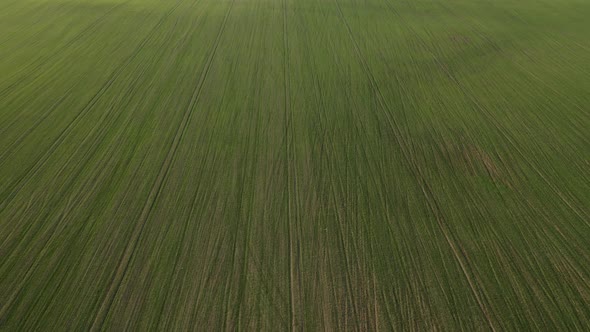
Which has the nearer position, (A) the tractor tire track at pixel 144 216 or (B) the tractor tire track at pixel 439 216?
(A) the tractor tire track at pixel 144 216

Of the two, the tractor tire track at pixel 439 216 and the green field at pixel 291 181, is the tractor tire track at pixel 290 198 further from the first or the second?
the tractor tire track at pixel 439 216

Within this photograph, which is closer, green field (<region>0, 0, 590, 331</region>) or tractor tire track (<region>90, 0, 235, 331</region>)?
tractor tire track (<region>90, 0, 235, 331</region>)

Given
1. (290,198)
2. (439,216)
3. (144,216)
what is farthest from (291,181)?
(439,216)

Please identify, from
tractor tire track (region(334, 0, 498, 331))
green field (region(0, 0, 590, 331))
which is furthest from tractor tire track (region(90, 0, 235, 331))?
tractor tire track (region(334, 0, 498, 331))

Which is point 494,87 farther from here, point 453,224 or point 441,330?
point 441,330

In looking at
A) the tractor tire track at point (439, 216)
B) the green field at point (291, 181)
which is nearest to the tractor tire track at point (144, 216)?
the green field at point (291, 181)

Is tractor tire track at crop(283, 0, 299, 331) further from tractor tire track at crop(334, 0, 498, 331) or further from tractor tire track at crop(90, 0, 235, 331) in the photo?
tractor tire track at crop(334, 0, 498, 331)

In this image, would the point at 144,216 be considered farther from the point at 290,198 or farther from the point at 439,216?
the point at 439,216

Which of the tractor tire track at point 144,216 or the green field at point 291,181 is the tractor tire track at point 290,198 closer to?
the green field at point 291,181

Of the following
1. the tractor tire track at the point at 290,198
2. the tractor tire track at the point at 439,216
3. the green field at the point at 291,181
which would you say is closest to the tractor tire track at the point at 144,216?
the green field at the point at 291,181
